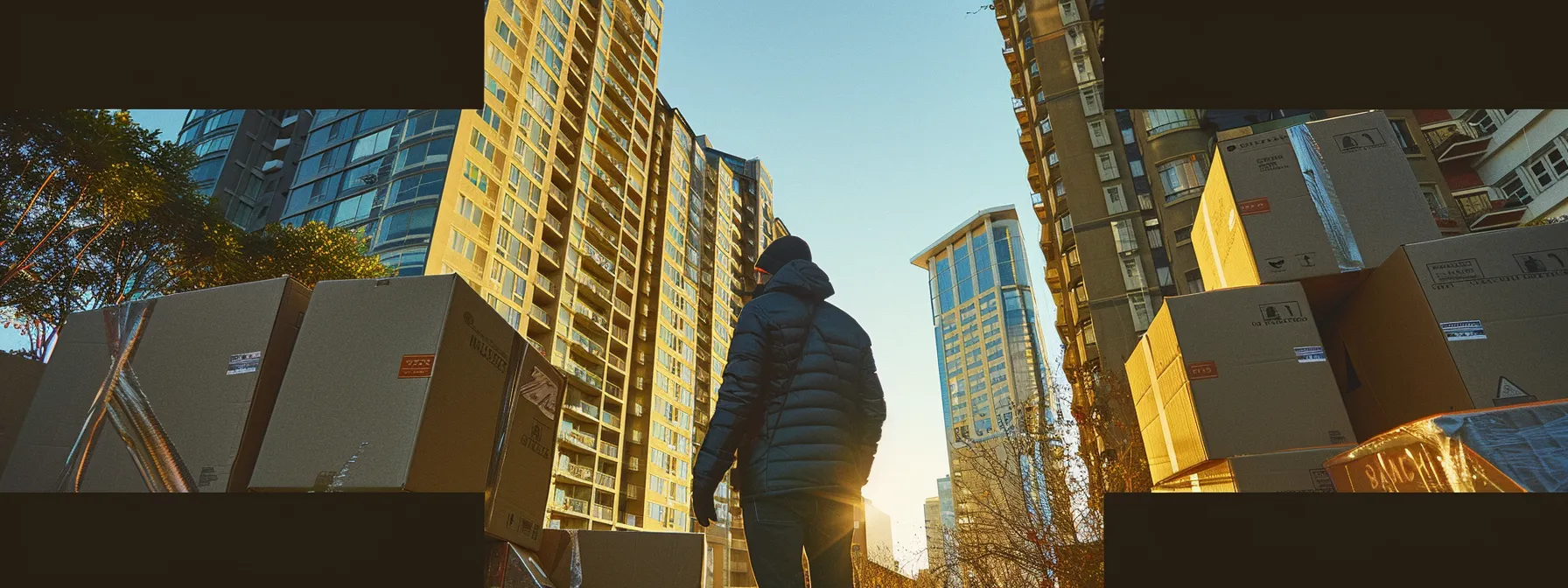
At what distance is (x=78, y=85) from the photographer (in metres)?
0.91

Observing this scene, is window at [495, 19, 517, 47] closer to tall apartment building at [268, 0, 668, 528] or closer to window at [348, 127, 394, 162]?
tall apartment building at [268, 0, 668, 528]

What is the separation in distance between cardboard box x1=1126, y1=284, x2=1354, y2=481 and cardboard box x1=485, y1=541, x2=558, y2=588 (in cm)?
329

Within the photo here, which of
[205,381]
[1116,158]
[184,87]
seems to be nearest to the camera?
[184,87]

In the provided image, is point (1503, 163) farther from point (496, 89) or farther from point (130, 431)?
point (496, 89)

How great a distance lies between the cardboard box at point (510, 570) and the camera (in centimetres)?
258

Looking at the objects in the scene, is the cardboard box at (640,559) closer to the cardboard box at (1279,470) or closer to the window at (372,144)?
the cardboard box at (1279,470)

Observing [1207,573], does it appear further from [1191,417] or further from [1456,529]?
[1191,417]

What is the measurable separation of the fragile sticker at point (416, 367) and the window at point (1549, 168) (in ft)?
108

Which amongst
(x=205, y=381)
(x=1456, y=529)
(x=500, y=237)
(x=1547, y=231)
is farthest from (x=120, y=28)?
(x=500, y=237)

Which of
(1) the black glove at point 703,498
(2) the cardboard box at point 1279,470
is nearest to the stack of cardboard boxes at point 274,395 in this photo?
(1) the black glove at point 703,498

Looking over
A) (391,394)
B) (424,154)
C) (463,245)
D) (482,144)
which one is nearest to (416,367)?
(391,394)

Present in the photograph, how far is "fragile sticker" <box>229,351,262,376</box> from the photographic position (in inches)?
81.7

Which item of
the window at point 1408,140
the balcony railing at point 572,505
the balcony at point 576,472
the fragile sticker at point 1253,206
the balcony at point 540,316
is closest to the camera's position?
the fragile sticker at point 1253,206

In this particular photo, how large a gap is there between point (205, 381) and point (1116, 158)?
32.6 metres
